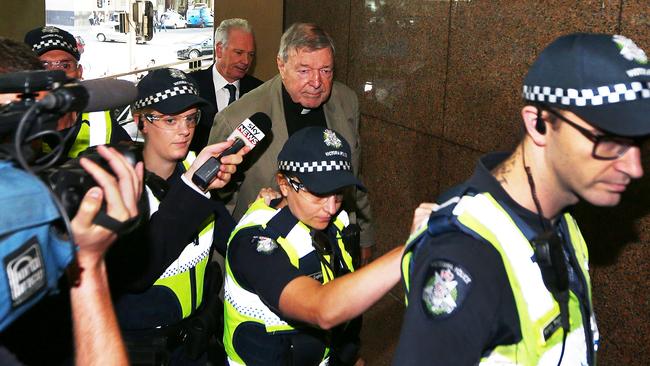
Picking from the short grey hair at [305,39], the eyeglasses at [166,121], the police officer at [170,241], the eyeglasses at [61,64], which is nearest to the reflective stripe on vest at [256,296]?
the police officer at [170,241]

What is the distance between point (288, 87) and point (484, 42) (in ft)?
3.90

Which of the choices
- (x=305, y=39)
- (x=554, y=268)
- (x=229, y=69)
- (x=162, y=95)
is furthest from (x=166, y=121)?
(x=229, y=69)

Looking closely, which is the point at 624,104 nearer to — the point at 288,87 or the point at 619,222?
the point at 619,222

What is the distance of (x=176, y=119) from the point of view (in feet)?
11.5

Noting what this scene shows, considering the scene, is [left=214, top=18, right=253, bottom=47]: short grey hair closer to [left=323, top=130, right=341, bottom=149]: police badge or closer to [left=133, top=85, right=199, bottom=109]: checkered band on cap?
[left=133, top=85, right=199, bottom=109]: checkered band on cap

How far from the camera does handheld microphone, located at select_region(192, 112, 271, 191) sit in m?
3.05

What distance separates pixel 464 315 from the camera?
1.76 meters

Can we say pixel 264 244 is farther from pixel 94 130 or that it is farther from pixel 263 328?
pixel 94 130

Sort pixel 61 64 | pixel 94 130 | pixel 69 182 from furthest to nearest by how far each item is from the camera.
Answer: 1. pixel 61 64
2. pixel 94 130
3. pixel 69 182

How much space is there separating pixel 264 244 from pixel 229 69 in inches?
143

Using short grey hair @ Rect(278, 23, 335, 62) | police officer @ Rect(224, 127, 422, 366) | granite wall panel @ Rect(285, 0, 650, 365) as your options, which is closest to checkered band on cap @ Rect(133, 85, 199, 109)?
police officer @ Rect(224, 127, 422, 366)

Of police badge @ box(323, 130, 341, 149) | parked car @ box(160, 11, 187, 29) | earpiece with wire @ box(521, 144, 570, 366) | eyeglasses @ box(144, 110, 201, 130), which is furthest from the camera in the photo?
parked car @ box(160, 11, 187, 29)

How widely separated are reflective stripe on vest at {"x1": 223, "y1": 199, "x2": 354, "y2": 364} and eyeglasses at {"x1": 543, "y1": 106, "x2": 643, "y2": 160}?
1243 mm

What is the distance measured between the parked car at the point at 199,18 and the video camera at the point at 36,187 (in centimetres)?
1002
